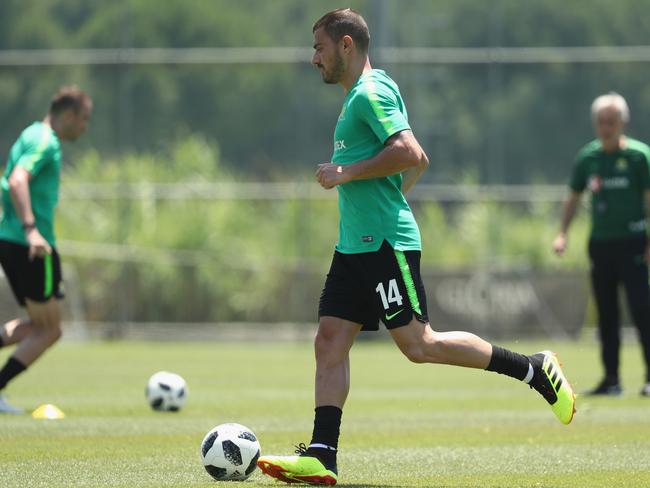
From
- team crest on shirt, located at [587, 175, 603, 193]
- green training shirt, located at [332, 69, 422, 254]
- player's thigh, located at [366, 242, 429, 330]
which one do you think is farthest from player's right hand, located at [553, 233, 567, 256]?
player's thigh, located at [366, 242, 429, 330]

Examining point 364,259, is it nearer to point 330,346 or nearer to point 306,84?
point 330,346

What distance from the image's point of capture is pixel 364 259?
6930 mm

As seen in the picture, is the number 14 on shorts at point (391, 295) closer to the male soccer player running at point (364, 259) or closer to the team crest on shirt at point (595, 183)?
the male soccer player running at point (364, 259)

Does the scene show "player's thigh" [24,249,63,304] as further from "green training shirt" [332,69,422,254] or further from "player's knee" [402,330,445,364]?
"player's knee" [402,330,445,364]

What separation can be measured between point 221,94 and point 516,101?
18.7ft

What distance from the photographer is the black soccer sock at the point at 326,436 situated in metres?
6.81

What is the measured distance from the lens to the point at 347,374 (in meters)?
7.07

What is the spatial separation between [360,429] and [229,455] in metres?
2.91

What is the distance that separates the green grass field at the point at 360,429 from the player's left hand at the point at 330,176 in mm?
1510

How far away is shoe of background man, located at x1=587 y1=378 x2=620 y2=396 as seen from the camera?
12305 millimetres

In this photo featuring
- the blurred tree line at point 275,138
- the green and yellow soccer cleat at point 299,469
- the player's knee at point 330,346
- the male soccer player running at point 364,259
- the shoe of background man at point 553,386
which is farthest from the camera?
the blurred tree line at point 275,138

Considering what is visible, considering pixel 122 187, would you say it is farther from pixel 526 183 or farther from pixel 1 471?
pixel 1 471

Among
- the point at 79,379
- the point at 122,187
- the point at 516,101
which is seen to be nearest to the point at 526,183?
the point at 516,101

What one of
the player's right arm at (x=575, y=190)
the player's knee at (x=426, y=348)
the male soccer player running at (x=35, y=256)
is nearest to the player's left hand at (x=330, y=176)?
the player's knee at (x=426, y=348)
